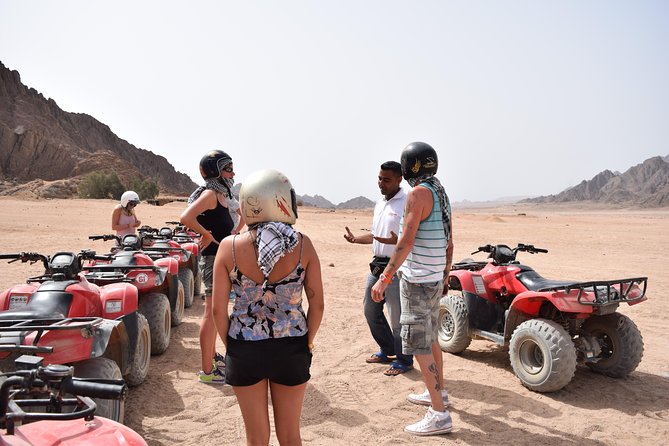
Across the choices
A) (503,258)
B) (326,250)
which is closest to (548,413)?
(503,258)

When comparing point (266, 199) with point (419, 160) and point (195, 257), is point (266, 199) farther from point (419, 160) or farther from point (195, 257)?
point (195, 257)

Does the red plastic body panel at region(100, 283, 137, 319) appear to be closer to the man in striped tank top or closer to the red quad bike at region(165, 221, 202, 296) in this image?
the man in striped tank top

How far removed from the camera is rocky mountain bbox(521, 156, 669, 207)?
136125 millimetres

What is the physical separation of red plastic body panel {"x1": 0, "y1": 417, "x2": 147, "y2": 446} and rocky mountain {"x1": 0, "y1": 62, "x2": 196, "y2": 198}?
66862mm

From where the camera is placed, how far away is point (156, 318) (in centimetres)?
579

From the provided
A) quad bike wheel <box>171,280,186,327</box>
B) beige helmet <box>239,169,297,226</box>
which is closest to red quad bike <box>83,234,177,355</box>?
quad bike wheel <box>171,280,186,327</box>

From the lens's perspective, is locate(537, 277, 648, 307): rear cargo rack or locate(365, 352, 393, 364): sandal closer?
locate(537, 277, 648, 307): rear cargo rack

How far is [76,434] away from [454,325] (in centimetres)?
463

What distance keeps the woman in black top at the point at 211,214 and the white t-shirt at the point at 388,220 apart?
1.37 m

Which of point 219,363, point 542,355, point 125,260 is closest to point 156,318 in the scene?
point 125,260

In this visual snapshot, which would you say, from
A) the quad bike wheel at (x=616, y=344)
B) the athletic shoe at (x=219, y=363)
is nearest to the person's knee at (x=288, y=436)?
the athletic shoe at (x=219, y=363)

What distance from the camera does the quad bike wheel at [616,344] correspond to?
201 inches

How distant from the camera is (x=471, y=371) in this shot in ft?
18.4

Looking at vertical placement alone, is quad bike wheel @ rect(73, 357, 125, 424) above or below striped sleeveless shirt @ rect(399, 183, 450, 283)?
below
